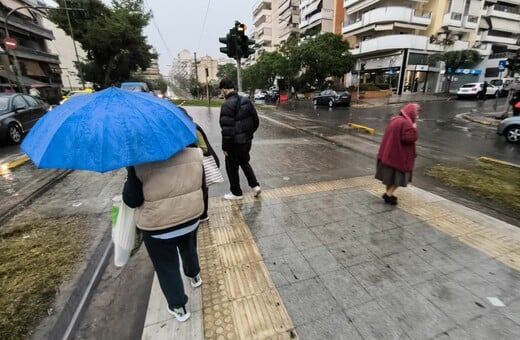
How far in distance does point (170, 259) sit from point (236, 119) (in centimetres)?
251

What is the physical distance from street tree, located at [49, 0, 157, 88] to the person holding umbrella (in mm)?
36875

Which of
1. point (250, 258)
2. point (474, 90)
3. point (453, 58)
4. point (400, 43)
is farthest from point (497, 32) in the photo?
point (250, 258)

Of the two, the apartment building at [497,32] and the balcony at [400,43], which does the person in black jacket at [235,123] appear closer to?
the balcony at [400,43]

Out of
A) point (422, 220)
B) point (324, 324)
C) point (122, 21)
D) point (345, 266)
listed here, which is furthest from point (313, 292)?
point (122, 21)

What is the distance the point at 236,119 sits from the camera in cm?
404

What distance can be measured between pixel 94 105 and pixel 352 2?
42918mm

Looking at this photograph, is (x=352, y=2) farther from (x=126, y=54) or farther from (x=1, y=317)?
(x=1, y=317)

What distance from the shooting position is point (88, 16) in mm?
30781

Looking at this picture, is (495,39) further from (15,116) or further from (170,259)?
(15,116)

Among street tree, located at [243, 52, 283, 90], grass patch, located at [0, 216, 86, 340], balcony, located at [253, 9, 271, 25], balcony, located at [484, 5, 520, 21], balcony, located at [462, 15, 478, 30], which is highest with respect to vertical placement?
balcony, located at [253, 9, 271, 25]

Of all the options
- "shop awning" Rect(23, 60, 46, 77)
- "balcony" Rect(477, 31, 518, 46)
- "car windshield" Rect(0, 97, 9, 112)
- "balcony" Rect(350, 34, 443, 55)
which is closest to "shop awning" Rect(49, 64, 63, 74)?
"shop awning" Rect(23, 60, 46, 77)

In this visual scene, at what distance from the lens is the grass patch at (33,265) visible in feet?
7.72

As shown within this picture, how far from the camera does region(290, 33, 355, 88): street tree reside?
1141 inches

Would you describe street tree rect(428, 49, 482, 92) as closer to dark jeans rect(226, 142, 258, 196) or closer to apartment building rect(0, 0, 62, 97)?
dark jeans rect(226, 142, 258, 196)
